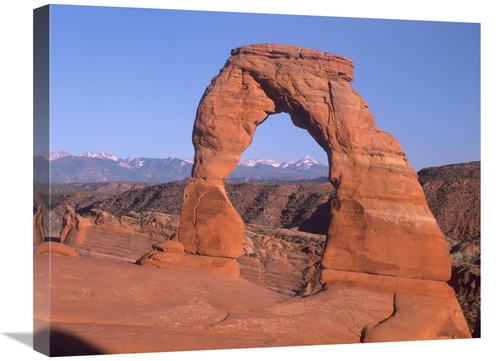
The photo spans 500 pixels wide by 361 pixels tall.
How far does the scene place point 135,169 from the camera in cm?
6462

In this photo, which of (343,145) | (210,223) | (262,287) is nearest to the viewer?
(343,145)

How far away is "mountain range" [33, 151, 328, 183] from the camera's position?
53.6ft

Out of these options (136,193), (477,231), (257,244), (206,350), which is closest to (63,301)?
(206,350)

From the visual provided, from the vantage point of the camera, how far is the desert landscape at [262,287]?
1683cm

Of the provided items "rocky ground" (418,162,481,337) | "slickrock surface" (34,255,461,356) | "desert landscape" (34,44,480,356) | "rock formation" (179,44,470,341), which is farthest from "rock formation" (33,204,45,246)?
"rocky ground" (418,162,481,337)

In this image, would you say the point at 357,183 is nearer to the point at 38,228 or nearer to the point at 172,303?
the point at 172,303

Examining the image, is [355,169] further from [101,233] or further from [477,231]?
[477,231]

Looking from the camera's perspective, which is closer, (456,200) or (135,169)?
(456,200)

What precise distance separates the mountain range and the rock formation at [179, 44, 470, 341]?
5051mm

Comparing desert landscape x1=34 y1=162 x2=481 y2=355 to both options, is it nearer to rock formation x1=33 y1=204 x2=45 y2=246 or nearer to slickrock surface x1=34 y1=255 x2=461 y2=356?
slickrock surface x1=34 y1=255 x2=461 y2=356

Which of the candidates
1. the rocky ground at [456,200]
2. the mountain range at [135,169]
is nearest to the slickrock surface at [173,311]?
the mountain range at [135,169]

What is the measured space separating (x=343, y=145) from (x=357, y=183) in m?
0.95

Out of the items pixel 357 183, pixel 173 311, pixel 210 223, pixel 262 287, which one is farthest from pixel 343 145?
pixel 173 311

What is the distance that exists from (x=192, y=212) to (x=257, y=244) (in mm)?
12070
